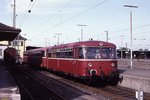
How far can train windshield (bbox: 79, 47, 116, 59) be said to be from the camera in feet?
77.6

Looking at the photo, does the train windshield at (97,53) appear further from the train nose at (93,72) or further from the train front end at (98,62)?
the train nose at (93,72)

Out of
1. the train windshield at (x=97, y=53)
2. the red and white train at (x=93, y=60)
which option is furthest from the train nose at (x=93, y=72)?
the train windshield at (x=97, y=53)

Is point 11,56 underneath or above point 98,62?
above

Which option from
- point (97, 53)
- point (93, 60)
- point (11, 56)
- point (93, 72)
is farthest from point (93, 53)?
point (11, 56)

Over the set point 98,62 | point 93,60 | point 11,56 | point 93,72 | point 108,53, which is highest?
point 108,53

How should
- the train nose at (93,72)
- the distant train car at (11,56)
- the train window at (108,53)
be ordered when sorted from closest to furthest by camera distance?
the train nose at (93,72) < the train window at (108,53) < the distant train car at (11,56)

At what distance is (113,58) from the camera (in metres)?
24.1

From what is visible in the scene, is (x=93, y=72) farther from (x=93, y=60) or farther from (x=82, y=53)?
(x=82, y=53)

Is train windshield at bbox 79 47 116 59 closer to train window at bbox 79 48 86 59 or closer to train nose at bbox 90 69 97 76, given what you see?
train window at bbox 79 48 86 59

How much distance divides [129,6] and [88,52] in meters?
18.4

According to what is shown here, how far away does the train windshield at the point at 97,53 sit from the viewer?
2366 centimetres

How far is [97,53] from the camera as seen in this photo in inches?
942

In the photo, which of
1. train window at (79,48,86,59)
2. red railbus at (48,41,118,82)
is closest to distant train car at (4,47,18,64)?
red railbus at (48,41,118,82)

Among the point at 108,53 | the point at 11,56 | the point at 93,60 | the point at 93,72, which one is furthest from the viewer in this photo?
the point at 11,56
